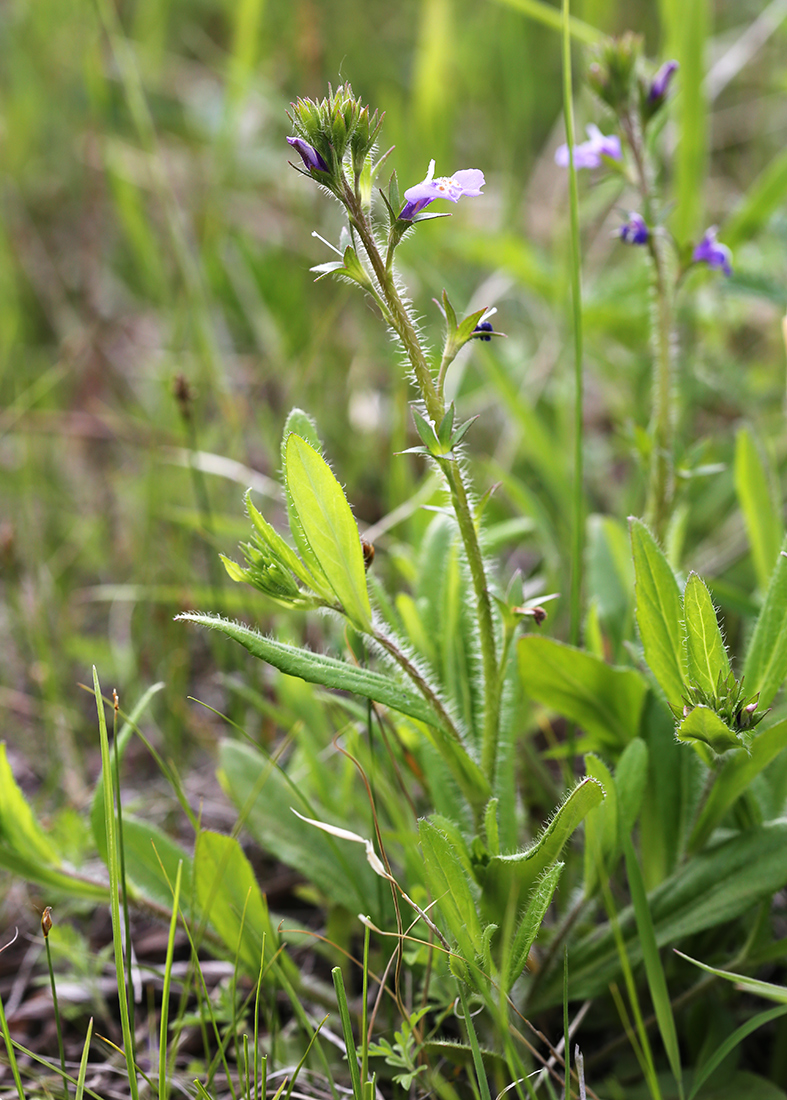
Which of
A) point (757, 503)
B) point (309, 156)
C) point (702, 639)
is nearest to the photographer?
point (309, 156)

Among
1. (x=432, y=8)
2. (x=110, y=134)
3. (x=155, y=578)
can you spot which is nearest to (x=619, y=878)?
(x=155, y=578)

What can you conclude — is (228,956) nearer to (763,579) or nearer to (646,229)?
(763,579)

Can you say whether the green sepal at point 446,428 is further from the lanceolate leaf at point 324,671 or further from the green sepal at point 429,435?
the lanceolate leaf at point 324,671

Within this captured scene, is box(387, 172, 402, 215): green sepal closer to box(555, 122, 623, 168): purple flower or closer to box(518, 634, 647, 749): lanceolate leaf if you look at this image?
box(555, 122, 623, 168): purple flower

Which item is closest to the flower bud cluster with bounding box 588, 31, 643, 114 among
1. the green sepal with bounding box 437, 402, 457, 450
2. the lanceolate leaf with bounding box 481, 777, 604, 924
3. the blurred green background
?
the blurred green background

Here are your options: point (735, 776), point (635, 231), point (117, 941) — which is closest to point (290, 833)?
point (117, 941)

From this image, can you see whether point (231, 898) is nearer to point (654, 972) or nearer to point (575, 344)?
point (654, 972)
